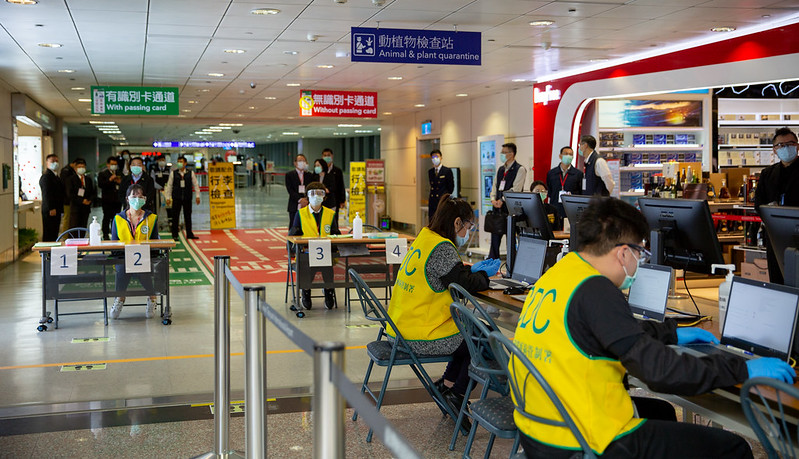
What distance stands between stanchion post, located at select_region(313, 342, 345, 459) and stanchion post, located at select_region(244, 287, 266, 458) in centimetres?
124

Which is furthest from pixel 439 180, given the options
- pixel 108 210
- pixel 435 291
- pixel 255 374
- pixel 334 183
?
pixel 255 374

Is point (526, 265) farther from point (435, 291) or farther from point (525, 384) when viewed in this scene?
point (525, 384)

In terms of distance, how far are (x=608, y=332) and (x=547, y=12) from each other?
17.9 feet

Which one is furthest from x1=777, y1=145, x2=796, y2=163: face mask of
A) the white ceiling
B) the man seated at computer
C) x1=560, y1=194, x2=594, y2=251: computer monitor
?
the man seated at computer

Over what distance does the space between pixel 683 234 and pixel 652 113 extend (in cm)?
774

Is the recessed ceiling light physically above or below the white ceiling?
below

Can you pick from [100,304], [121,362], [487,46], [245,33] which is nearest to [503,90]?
[487,46]

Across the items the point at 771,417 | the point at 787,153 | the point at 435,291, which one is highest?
the point at 787,153

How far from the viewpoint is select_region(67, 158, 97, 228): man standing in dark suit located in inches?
521

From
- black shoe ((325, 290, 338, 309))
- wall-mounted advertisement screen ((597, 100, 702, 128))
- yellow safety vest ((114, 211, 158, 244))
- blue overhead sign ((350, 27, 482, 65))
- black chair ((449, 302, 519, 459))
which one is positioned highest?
blue overhead sign ((350, 27, 482, 65))

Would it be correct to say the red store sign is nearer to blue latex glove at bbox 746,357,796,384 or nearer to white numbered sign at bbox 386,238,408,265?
white numbered sign at bbox 386,238,408,265

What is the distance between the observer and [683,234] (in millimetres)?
3777

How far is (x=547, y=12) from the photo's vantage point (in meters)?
7.22

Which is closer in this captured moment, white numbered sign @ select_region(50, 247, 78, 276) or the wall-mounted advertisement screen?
white numbered sign @ select_region(50, 247, 78, 276)
